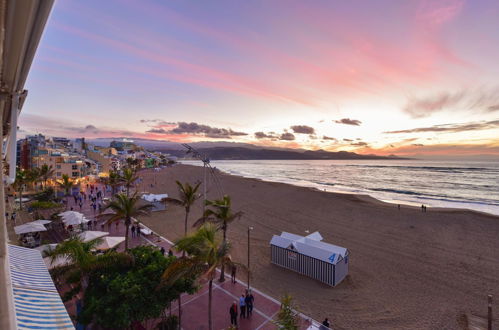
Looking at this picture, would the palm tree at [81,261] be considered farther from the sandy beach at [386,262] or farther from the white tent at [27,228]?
the white tent at [27,228]

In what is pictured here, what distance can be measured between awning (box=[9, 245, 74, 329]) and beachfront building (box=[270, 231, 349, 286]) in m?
12.1

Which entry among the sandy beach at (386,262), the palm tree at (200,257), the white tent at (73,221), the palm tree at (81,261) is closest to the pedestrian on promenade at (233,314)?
the palm tree at (200,257)

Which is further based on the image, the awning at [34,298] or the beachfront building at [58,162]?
the beachfront building at [58,162]

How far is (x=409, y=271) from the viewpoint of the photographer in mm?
16969

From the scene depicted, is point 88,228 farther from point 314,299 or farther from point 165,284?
point 314,299

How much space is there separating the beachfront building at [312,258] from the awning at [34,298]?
12.1m

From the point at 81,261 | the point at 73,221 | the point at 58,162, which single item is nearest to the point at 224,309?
the point at 81,261

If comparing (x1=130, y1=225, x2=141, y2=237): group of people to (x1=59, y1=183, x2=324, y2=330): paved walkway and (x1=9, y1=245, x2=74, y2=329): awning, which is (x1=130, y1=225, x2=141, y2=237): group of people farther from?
(x1=9, y1=245, x2=74, y2=329): awning

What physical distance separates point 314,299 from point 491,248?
17324 millimetres

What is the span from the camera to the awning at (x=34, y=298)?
18.1 feet

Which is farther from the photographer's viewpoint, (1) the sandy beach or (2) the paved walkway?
(1) the sandy beach

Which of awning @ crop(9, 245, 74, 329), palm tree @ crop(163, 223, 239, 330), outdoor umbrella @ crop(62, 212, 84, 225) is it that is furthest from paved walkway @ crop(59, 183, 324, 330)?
outdoor umbrella @ crop(62, 212, 84, 225)

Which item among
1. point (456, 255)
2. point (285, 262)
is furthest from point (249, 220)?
point (456, 255)

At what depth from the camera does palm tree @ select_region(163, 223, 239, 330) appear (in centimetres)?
852
